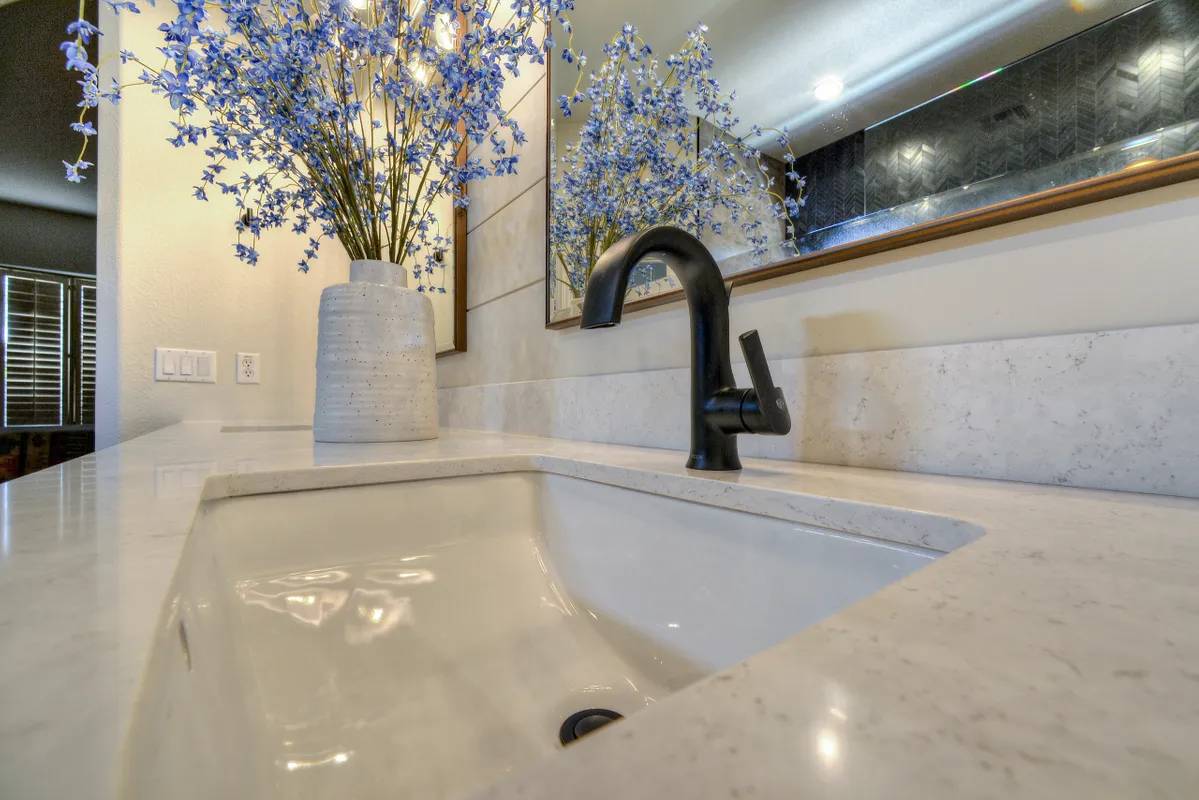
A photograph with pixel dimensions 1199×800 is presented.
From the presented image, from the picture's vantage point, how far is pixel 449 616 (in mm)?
525

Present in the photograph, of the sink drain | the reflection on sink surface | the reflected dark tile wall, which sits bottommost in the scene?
the sink drain

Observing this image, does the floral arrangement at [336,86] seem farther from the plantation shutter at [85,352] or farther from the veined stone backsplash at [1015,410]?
the plantation shutter at [85,352]

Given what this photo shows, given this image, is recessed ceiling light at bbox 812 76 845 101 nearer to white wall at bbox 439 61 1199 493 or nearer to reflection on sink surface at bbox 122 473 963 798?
white wall at bbox 439 61 1199 493

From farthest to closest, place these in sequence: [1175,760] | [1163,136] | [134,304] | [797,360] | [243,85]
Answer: [134,304]
[243,85]
[797,360]
[1163,136]
[1175,760]

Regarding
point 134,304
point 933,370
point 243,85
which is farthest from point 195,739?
point 134,304

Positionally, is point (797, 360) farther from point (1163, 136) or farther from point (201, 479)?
point (201, 479)

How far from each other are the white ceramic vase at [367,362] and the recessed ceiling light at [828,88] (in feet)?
2.47

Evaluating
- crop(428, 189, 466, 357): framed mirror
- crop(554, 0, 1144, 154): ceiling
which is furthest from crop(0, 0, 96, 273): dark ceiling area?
crop(554, 0, 1144, 154): ceiling

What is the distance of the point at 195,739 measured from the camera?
202 mm

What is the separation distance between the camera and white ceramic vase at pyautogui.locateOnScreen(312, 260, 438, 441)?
3.07ft

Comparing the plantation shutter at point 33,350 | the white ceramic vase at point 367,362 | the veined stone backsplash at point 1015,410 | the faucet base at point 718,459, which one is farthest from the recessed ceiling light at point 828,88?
the plantation shutter at point 33,350

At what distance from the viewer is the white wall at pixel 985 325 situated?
1.47ft

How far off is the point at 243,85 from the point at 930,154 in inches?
42.6

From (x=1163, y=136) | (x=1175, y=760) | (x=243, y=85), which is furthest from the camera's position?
(x=243, y=85)
